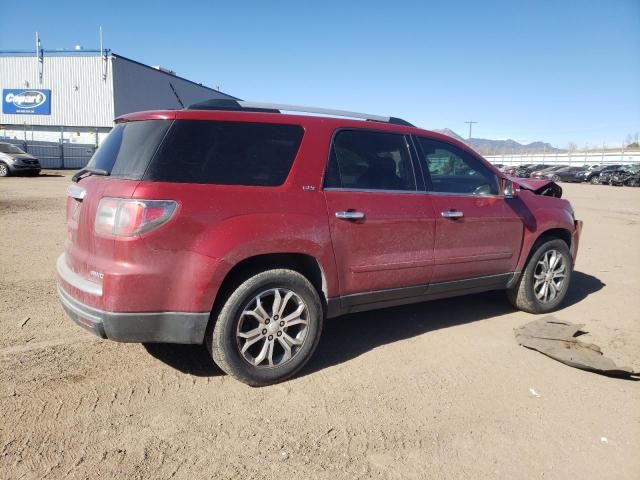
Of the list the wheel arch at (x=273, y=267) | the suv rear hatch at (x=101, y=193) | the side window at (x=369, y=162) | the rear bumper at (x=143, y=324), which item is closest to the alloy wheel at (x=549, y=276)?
the side window at (x=369, y=162)

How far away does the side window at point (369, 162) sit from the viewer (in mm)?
3646

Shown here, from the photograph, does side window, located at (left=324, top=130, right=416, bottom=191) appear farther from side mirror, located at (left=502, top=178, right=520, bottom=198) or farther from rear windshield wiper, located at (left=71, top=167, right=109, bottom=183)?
rear windshield wiper, located at (left=71, top=167, right=109, bottom=183)

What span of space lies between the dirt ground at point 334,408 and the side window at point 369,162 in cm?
134

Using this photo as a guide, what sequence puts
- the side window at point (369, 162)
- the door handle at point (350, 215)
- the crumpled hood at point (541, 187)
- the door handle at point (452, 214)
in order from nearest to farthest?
the door handle at point (350, 215) → the side window at point (369, 162) → the door handle at point (452, 214) → the crumpled hood at point (541, 187)

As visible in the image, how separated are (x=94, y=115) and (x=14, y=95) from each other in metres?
7.31

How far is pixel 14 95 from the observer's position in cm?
4081

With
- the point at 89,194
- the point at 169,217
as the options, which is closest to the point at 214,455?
the point at 169,217

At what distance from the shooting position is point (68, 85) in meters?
40.0

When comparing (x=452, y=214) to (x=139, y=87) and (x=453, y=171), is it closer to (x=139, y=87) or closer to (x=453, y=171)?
(x=453, y=171)

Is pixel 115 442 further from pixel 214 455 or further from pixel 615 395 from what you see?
pixel 615 395

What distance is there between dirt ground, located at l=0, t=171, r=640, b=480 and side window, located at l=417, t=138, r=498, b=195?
129 centimetres

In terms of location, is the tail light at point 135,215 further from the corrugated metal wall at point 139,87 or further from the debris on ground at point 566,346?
the corrugated metal wall at point 139,87

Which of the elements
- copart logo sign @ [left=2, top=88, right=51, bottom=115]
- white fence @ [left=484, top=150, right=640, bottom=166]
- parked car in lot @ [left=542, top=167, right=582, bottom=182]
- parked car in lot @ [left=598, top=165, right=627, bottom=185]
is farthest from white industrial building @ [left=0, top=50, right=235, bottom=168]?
white fence @ [left=484, top=150, right=640, bottom=166]

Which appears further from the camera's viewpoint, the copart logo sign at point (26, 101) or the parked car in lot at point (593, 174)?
the copart logo sign at point (26, 101)
